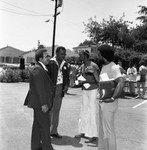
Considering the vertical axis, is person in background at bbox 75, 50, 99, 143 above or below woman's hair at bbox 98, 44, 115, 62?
below

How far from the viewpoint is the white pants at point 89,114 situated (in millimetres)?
4598

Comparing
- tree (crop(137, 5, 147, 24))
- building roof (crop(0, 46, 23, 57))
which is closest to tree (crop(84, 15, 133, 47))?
tree (crop(137, 5, 147, 24))

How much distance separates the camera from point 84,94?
4.73 metres

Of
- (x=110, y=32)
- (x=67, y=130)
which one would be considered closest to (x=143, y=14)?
(x=110, y=32)

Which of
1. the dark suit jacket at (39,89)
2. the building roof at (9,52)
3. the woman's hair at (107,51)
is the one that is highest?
the building roof at (9,52)

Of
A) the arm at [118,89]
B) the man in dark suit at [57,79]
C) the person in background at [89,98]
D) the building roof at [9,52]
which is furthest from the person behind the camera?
the building roof at [9,52]

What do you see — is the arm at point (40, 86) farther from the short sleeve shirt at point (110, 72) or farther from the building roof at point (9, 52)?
the building roof at point (9, 52)

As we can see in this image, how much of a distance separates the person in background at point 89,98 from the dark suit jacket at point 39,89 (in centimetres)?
109

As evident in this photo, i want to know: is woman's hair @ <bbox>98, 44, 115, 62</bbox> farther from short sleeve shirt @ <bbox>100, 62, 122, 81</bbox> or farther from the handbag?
the handbag

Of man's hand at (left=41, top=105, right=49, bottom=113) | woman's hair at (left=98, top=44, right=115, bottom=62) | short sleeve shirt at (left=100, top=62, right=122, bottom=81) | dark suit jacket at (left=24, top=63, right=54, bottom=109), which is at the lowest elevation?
man's hand at (left=41, top=105, right=49, bottom=113)

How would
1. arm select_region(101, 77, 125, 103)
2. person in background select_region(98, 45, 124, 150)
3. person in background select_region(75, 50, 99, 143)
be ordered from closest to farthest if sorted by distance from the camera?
arm select_region(101, 77, 125, 103), person in background select_region(98, 45, 124, 150), person in background select_region(75, 50, 99, 143)

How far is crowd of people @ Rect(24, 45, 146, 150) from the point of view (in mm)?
3359

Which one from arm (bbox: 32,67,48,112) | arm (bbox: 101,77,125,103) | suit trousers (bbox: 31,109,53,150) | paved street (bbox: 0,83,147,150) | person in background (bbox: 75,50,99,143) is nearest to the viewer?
arm (bbox: 101,77,125,103)

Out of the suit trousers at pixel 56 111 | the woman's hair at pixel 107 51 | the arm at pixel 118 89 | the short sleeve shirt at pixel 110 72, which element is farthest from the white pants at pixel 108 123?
the suit trousers at pixel 56 111
